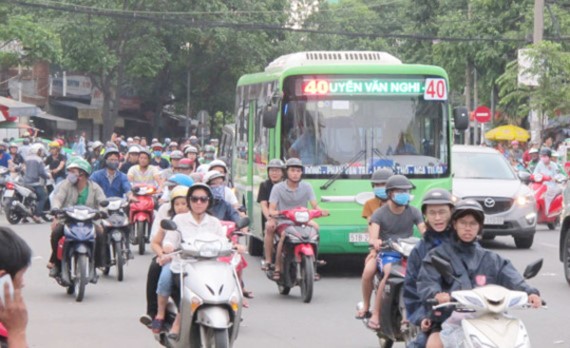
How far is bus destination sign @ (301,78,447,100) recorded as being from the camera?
17.0 metres

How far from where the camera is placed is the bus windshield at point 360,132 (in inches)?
667

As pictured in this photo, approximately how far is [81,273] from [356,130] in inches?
180

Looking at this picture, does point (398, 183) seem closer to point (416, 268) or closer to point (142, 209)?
point (416, 268)

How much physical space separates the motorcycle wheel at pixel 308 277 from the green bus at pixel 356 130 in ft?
8.31

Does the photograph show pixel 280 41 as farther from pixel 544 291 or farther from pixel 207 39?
pixel 544 291

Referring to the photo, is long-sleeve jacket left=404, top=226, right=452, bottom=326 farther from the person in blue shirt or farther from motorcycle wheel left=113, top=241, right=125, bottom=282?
the person in blue shirt

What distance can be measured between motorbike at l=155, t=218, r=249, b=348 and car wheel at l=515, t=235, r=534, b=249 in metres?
12.1

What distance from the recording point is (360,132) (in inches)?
670

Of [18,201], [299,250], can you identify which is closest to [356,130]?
[299,250]

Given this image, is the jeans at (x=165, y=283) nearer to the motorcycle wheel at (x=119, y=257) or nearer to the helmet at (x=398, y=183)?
the helmet at (x=398, y=183)

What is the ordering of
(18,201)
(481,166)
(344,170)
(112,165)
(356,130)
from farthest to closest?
1. (18,201)
2. (481,166)
3. (356,130)
4. (344,170)
5. (112,165)

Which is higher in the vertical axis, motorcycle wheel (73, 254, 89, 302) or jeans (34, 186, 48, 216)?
jeans (34, 186, 48, 216)

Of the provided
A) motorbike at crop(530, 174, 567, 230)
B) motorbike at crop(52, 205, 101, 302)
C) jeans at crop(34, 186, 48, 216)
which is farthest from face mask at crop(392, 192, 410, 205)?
jeans at crop(34, 186, 48, 216)

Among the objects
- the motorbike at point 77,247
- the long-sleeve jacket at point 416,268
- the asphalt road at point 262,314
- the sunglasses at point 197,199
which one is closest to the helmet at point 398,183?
the asphalt road at point 262,314
